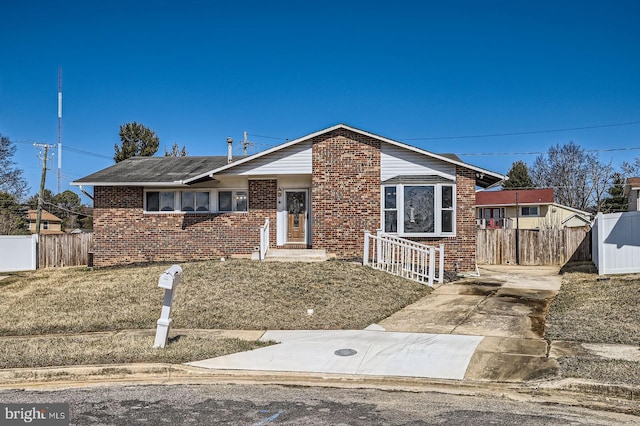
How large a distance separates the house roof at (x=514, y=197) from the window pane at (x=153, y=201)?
3188cm

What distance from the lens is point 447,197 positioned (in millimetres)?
17859

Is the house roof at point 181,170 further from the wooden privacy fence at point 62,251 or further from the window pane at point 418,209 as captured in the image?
the wooden privacy fence at point 62,251

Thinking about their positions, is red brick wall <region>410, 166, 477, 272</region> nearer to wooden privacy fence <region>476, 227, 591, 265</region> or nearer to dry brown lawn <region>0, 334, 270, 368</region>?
wooden privacy fence <region>476, 227, 591, 265</region>

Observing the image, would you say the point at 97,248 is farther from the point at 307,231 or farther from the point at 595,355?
the point at 595,355

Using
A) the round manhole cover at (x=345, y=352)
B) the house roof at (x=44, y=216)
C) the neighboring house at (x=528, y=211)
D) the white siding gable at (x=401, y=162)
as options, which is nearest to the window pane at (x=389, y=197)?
the white siding gable at (x=401, y=162)

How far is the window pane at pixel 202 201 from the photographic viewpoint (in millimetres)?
19797

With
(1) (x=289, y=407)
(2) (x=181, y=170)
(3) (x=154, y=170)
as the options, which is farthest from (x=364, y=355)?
(3) (x=154, y=170)

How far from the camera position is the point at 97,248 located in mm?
19719

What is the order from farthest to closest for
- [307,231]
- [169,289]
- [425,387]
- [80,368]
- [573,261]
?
[573,261]
[307,231]
[169,289]
[80,368]
[425,387]

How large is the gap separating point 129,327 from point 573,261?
19644mm

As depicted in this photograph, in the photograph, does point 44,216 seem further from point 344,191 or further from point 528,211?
point 528,211

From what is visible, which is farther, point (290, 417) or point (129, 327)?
point (129, 327)

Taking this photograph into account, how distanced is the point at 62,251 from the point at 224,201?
8033 mm

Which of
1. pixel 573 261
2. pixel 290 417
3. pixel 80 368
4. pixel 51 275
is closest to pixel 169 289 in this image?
pixel 80 368
